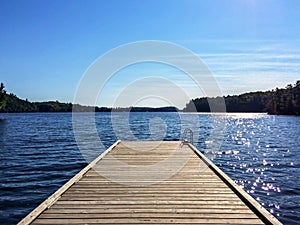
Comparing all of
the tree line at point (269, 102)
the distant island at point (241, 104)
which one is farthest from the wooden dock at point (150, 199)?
the distant island at point (241, 104)

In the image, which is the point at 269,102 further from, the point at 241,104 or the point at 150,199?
the point at 150,199

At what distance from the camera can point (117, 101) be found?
38.7ft

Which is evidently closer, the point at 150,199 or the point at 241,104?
the point at 150,199

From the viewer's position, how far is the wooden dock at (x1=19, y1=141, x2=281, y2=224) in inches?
199

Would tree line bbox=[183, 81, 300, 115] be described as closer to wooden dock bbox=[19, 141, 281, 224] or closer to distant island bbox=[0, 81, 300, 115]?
distant island bbox=[0, 81, 300, 115]

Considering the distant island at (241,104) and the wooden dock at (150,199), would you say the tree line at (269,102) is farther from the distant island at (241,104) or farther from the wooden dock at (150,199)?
the wooden dock at (150,199)

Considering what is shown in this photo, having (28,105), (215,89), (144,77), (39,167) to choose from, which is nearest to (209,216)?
(215,89)

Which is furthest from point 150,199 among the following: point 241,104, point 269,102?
point 241,104

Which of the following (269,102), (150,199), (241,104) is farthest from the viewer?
(241,104)

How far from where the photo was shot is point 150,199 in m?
6.15

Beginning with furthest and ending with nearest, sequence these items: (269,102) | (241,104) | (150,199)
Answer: (241,104), (269,102), (150,199)

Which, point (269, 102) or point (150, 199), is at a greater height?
point (269, 102)

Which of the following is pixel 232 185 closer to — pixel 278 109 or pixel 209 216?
pixel 209 216

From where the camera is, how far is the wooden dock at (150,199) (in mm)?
5051
